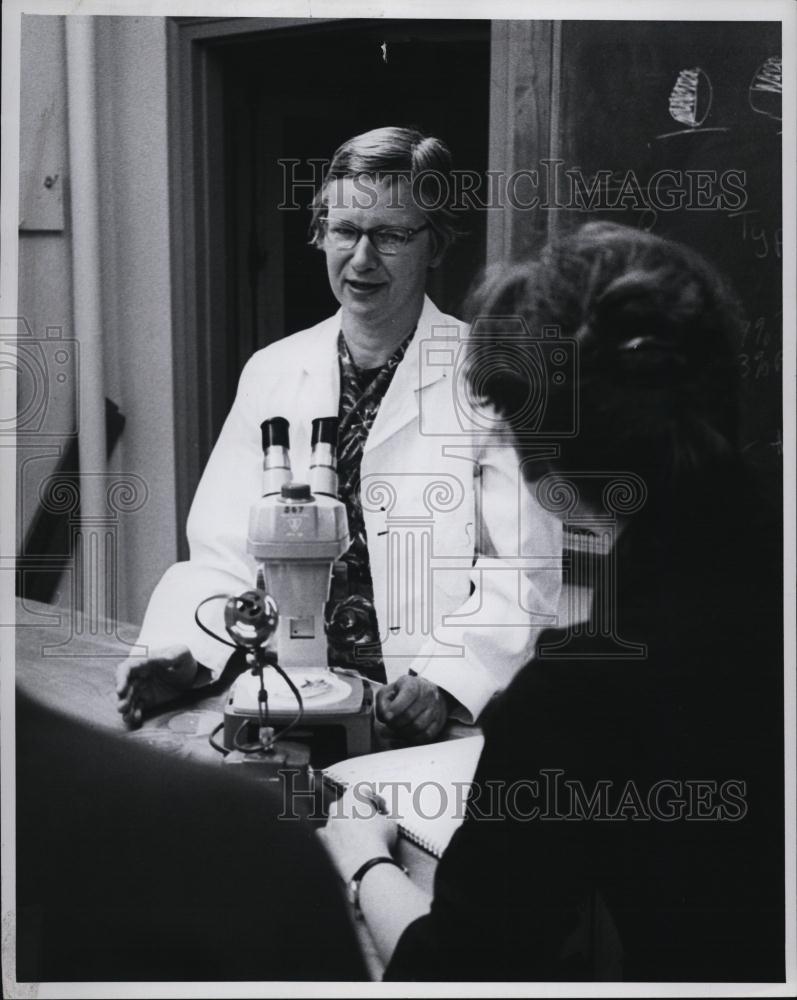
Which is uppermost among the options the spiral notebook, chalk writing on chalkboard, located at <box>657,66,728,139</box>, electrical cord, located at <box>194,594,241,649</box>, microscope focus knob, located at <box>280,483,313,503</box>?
chalk writing on chalkboard, located at <box>657,66,728,139</box>

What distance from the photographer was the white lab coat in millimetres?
2668

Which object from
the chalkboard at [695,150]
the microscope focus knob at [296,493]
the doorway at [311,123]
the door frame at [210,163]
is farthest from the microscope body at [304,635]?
the chalkboard at [695,150]

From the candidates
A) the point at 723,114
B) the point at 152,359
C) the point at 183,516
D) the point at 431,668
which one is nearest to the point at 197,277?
the point at 152,359

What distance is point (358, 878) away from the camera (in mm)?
2605

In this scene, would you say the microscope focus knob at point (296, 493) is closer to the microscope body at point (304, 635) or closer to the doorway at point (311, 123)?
the microscope body at point (304, 635)

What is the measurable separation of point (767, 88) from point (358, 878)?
6.09ft

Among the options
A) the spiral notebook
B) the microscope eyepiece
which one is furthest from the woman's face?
the spiral notebook

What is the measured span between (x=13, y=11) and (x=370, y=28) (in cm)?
76

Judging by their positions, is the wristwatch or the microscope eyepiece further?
the microscope eyepiece

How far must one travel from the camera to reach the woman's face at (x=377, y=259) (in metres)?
2.64

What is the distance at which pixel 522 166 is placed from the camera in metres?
2.64

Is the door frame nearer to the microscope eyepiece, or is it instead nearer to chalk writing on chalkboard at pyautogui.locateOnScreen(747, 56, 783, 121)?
the microscope eyepiece

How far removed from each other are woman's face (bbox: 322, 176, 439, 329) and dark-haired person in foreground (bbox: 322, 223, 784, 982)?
166 millimetres

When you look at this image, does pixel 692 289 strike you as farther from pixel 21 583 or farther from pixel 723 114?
pixel 21 583
